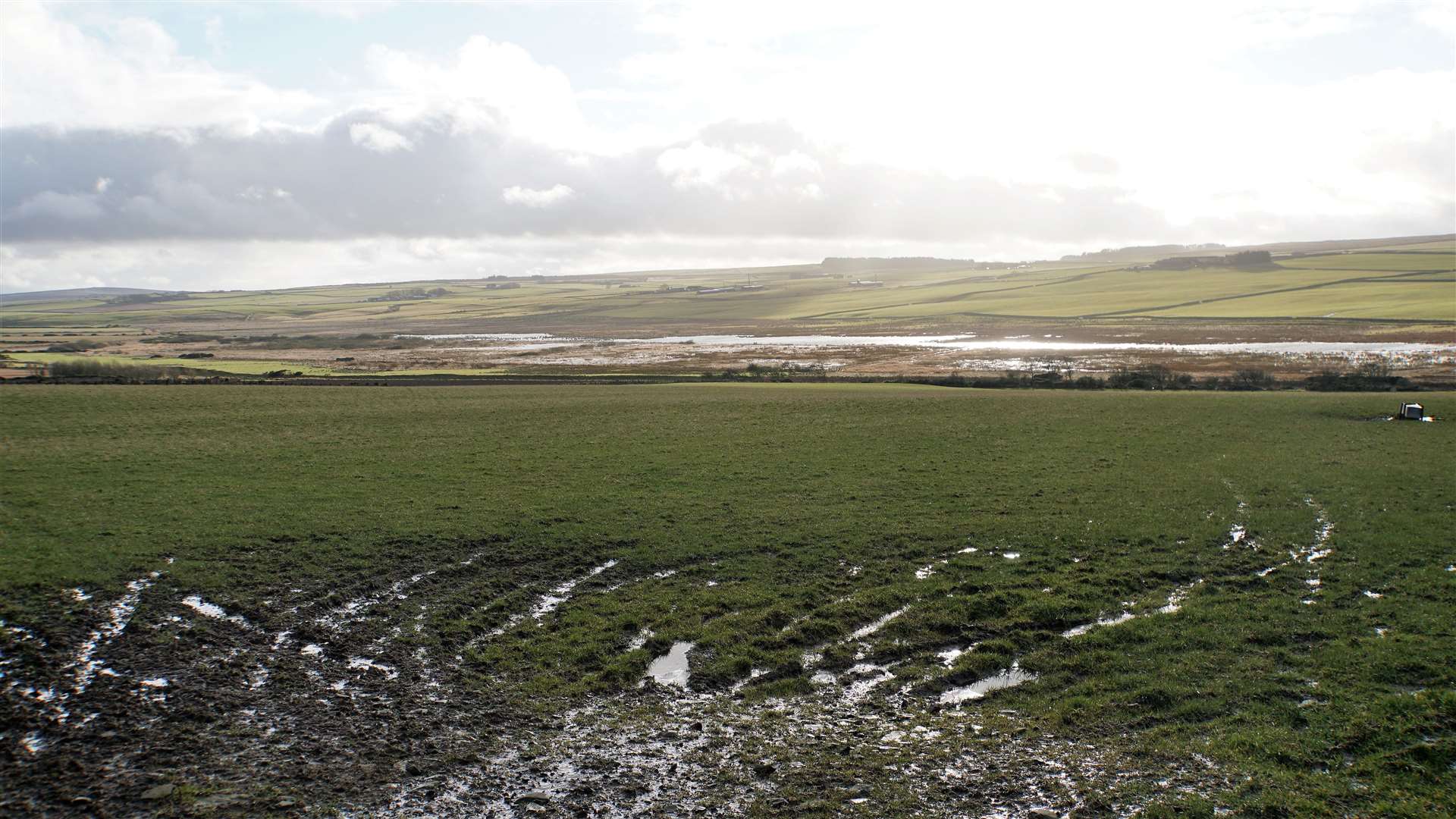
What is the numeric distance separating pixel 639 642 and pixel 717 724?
2.90 metres

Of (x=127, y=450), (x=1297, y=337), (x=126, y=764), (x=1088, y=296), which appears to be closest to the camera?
(x=126, y=764)

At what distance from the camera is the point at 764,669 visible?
1262cm

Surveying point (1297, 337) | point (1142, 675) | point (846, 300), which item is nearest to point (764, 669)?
point (1142, 675)

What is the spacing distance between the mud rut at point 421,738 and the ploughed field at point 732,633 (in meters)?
0.05

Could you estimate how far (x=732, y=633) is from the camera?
13734mm

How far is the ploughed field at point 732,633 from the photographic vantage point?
31.4 feet

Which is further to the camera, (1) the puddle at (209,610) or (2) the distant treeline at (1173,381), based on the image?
(2) the distant treeline at (1173,381)

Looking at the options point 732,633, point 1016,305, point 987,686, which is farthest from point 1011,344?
point 987,686

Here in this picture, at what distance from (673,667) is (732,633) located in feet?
4.43

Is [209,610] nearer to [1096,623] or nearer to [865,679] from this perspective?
[865,679]

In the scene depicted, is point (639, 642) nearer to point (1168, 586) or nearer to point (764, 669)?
point (764, 669)

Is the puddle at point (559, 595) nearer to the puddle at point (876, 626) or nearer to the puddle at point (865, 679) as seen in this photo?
the puddle at point (876, 626)

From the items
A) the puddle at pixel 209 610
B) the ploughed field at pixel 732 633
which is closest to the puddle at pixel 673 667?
the ploughed field at pixel 732 633

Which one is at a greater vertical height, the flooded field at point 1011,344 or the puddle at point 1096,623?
the flooded field at point 1011,344
